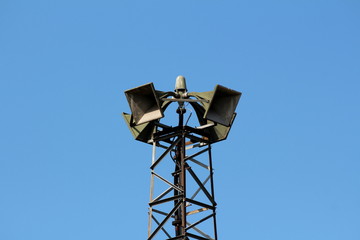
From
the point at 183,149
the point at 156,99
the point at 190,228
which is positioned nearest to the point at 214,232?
the point at 190,228

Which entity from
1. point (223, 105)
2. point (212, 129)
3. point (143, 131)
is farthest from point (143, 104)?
point (212, 129)

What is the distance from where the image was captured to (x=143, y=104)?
101 ft

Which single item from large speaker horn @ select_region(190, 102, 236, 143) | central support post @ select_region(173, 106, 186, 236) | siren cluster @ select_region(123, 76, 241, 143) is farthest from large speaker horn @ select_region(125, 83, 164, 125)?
large speaker horn @ select_region(190, 102, 236, 143)

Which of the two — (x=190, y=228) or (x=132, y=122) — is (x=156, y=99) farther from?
(x=190, y=228)

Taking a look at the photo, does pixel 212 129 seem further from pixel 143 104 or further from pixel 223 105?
pixel 143 104

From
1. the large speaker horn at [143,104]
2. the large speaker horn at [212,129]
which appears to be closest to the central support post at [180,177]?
the large speaker horn at [212,129]

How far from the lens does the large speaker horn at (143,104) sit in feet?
100

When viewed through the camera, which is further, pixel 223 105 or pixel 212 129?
pixel 212 129

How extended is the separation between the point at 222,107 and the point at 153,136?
3038 millimetres

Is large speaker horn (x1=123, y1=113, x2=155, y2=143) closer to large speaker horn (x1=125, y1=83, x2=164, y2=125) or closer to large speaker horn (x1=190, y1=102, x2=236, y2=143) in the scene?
large speaker horn (x1=125, y1=83, x2=164, y2=125)

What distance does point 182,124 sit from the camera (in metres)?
31.7

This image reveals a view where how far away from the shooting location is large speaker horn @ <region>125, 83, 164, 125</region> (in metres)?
30.5

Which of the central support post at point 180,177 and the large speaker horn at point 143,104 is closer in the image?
the central support post at point 180,177

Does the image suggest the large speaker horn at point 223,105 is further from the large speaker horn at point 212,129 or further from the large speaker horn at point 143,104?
the large speaker horn at point 143,104
